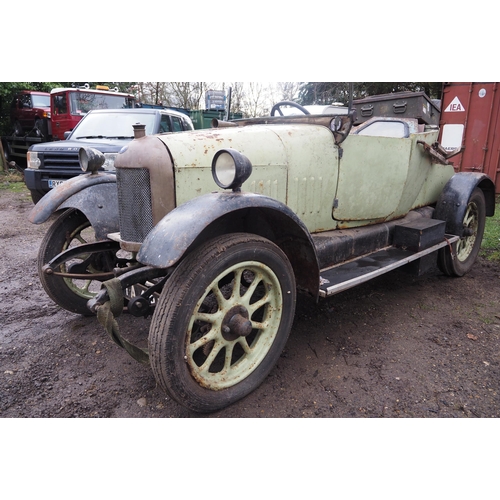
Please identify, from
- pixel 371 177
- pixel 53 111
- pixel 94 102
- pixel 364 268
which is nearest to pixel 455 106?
pixel 371 177

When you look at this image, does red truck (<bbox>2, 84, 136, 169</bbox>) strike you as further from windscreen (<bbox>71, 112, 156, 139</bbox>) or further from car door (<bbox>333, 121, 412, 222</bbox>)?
car door (<bbox>333, 121, 412, 222</bbox>)

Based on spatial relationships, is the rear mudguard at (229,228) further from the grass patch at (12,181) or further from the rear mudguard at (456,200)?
the grass patch at (12,181)

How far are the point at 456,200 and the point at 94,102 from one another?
8309 mm

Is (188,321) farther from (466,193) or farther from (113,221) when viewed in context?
(466,193)

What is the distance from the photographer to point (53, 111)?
1075 centimetres

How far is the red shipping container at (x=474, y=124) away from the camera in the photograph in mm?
8867

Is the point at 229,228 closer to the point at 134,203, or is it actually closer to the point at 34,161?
A: the point at 134,203

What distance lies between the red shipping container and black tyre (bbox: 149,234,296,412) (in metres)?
8.27

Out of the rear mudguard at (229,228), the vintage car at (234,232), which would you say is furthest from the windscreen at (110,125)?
the rear mudguard at (229,228)

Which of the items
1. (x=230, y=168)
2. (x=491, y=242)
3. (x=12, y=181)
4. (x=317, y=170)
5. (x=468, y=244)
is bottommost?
(x=12, y=181)

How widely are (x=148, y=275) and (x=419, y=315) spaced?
2.48 meters

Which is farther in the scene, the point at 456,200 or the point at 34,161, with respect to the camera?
the point at 34,161

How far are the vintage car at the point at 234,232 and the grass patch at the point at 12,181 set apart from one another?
8.92m

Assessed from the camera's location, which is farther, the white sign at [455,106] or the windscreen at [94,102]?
the windscreen at [94,102]
